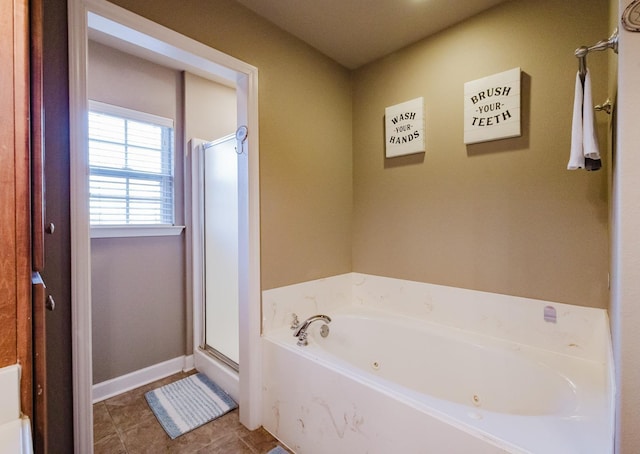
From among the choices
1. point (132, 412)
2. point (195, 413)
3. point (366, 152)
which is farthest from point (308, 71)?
point (132, 412)

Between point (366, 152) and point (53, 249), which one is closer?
point (53, 249)

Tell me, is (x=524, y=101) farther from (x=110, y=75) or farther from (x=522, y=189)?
(x=110, y=75)

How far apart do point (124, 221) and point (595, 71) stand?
3.07 meters

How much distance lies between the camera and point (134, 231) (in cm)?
Result: 230

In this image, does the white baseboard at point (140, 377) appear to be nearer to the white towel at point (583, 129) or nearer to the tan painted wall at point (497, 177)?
the tan painted wall at point (497, 177)

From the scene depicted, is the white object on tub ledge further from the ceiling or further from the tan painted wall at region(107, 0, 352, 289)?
the ceiling

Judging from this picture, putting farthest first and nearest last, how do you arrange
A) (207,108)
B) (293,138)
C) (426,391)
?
(207,108)
(293,138)
(426,391)

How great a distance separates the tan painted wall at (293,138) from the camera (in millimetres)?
1720

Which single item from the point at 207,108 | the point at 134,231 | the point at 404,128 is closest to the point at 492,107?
the point at 404,128

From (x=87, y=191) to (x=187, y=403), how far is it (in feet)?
5.24

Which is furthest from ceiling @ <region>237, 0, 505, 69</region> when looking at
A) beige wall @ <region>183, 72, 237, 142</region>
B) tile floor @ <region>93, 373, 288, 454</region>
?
tile floor @ <region>93, 373, 288, 454</region>

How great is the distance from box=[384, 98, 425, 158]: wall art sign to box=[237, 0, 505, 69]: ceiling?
443mm

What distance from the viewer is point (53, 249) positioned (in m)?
1.23

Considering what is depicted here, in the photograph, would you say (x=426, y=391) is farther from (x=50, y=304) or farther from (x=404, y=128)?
(x=50, y=304)
